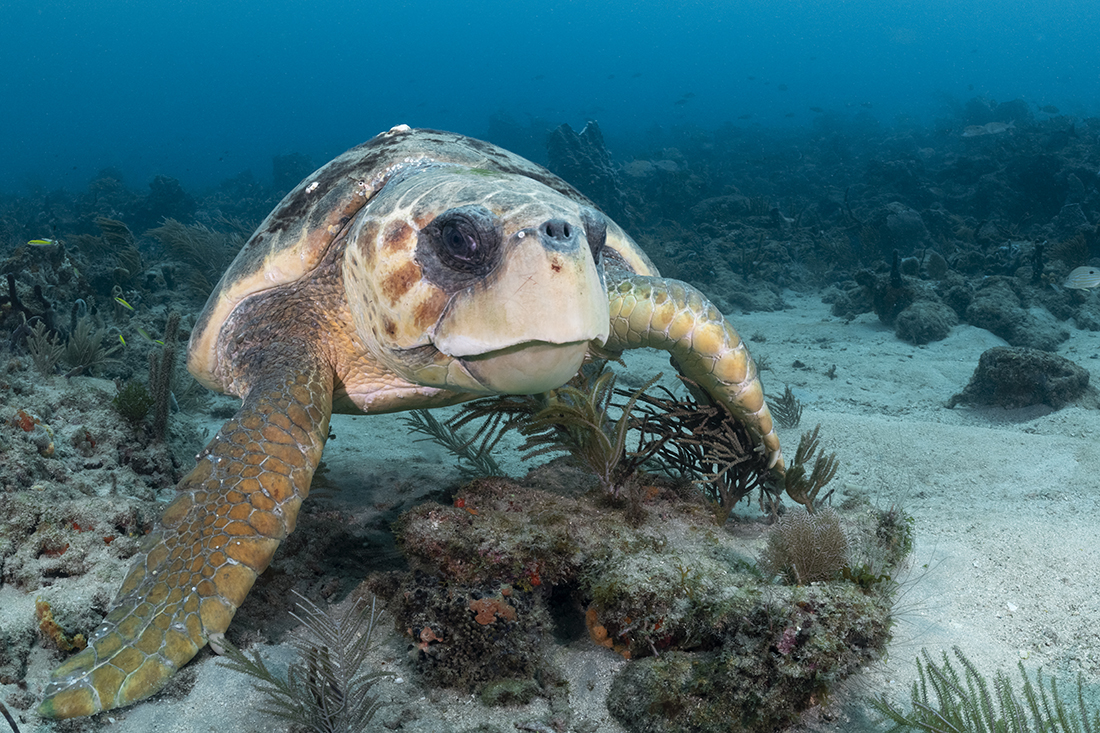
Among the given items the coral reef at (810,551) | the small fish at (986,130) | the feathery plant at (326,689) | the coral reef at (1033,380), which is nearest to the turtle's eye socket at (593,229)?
the coral reef at (810,551)

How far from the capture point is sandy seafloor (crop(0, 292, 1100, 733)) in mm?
1613

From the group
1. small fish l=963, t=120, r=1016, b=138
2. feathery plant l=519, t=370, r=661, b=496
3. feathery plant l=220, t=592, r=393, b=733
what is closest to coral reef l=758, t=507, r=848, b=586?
feathery plant l=519, t=370, r=661, b=496

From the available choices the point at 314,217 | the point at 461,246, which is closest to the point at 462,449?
the point at 314,217

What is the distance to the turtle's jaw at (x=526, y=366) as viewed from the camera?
68.2 inches

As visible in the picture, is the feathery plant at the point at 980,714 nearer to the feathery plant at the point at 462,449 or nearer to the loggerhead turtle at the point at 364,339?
the loggerhead turtle at the point at 364,339

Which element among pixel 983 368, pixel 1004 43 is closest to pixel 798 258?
pixel 983 368

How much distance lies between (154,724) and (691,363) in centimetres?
227

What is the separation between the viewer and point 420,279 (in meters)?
1.95

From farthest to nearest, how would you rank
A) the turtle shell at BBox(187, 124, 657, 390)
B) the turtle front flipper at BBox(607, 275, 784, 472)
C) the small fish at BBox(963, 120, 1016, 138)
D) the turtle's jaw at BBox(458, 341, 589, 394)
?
1. the small fish at BBox(963, 120, 1016, 138)
2. the turtle shell at BBox(187, 124, 657, 390)
3. the turtle front flipper at BBox(607, 275, 784, 472)
4. the turtle's jaw at BBox(458, 341, 589, 394)

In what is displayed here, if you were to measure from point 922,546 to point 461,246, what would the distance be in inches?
87.5

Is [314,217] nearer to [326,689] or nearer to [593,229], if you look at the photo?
→ [593,229]

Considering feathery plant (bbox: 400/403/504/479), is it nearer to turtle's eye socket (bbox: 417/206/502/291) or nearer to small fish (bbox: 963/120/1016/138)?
turtle's eye socket (bbox: 417/206/502/291)

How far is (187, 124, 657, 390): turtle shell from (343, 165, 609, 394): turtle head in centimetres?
63

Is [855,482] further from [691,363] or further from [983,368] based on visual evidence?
[983,368]
